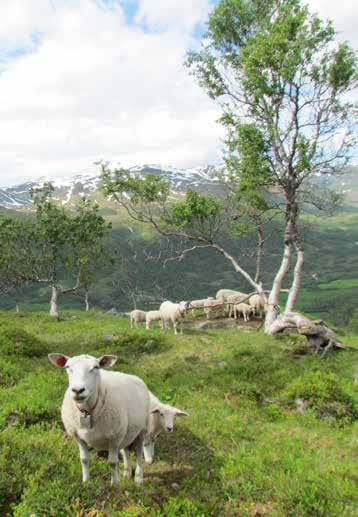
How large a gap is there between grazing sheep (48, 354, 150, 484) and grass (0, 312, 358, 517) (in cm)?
60

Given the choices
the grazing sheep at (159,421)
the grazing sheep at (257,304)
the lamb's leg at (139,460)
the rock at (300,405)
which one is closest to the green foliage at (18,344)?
the grazing sheep at (159,421)

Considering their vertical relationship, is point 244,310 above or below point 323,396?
below

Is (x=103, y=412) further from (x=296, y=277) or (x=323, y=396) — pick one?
(x=296, y=277)

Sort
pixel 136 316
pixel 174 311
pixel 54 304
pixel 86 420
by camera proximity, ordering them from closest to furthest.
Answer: pixel 86 420, pixel 174 311, pixel 136 316, pixel 54 304

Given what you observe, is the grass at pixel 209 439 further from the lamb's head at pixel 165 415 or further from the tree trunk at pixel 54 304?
the tree trunk at pixel 54 304

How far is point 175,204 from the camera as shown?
26938mm

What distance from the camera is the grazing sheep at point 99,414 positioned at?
749 cm

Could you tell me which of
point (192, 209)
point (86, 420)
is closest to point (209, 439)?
point (86, 420)

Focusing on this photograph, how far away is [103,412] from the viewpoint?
805 cm

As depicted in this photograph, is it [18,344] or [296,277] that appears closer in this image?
[18,344]

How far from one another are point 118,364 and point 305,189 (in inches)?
723

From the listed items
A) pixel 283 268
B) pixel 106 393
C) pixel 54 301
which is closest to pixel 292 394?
pixel 106 393

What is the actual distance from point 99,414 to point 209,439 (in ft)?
13.7

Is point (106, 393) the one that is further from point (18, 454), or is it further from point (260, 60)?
point (260, 60)
